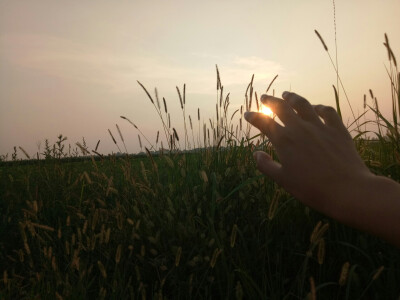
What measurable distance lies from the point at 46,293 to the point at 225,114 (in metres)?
2.08

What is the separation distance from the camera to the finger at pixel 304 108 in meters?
1.29

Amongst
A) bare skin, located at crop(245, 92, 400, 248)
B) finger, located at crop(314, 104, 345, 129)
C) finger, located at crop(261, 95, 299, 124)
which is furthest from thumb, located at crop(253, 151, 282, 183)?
finger, located at crop(314, 104, 345, 129)

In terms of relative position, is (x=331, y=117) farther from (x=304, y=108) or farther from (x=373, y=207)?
(x=373, y=207)

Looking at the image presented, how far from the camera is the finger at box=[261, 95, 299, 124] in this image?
1.26 meters

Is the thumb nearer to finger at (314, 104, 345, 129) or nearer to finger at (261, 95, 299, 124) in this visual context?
finger at (261, 95, 299, 124)

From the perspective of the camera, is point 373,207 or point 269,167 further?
point 269,167

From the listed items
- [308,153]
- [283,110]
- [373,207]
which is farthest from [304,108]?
[373,207]

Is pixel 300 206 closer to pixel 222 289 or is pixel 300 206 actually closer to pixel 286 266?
pixel 286 266

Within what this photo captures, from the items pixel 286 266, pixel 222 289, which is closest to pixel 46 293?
pixel 222 289

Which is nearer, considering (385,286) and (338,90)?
(385,286)

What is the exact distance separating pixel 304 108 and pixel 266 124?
5.9 inches

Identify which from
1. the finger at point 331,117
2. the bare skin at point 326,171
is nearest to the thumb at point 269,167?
the bare skin at point 326,171

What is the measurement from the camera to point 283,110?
1.28 meters

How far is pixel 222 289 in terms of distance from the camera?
188cm
